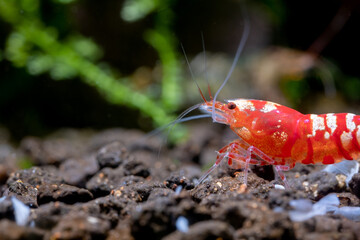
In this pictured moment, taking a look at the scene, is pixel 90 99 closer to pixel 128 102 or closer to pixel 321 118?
pixel 128 102

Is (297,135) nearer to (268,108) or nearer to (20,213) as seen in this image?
(268,108)

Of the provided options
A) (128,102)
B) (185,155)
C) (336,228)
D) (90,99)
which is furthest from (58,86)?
(336,228)

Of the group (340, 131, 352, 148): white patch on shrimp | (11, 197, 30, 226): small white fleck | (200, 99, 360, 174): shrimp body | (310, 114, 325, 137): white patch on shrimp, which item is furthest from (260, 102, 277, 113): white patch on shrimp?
(11, 197, 30, 226): small white fleck

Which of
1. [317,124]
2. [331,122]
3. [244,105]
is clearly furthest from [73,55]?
[331,122]

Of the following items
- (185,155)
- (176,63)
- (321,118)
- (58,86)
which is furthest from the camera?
(58,86)

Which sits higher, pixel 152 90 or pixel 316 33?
pixel 316 33

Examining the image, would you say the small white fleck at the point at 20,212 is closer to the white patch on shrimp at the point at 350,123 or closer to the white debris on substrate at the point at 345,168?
the white debris on substrate at the point at 345,168
